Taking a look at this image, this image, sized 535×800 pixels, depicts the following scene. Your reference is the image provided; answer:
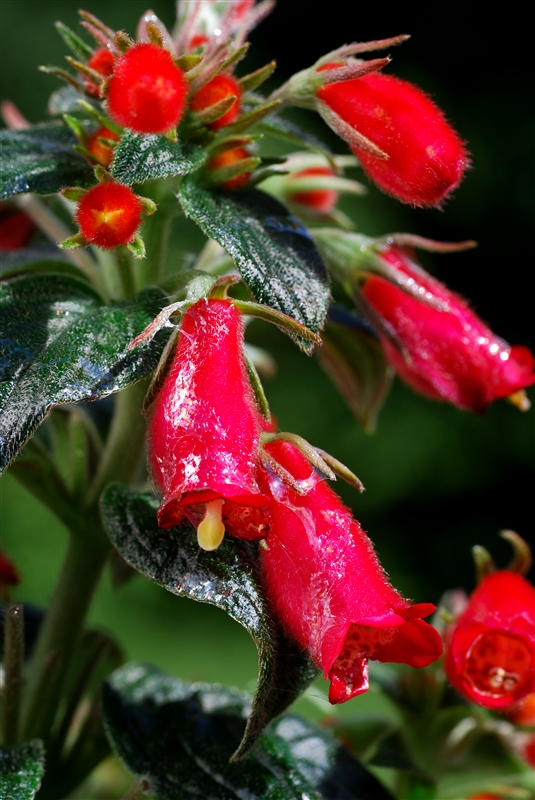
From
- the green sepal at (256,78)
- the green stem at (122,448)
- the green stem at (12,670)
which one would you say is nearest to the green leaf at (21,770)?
the green stem at (12,670)

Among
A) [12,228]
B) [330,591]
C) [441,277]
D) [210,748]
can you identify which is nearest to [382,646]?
[330,591]

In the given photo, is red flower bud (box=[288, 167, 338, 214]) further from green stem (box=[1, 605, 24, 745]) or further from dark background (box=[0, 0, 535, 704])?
dark background (box=[0, 0, 535, 704])

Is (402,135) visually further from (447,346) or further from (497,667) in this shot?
(497,667)

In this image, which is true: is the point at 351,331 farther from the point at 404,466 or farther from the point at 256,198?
the point at 404,466

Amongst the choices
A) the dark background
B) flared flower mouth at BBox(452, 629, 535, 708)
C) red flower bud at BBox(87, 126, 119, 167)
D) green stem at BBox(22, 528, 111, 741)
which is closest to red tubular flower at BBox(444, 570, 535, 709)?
flared flower mouth at BBox(452, 629, 535, 708)

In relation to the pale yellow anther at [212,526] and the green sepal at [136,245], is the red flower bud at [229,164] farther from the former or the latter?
the pale yellow anther at [212,526]
